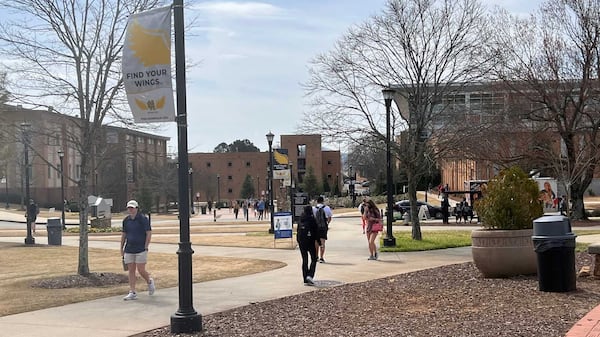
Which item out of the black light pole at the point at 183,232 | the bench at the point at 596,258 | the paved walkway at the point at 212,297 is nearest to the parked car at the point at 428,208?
the paved walkway at the point at 212,297

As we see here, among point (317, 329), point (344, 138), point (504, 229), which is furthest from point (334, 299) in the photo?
point (344, 138)

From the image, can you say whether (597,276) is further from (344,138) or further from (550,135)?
(550,135)

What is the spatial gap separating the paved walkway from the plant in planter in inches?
109

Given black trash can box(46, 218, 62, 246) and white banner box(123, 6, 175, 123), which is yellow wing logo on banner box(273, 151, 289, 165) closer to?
black trash can box(46, 218, 62, 246)

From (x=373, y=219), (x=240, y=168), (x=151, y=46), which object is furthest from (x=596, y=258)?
(x=240, y=168)

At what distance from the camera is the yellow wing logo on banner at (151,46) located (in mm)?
8445

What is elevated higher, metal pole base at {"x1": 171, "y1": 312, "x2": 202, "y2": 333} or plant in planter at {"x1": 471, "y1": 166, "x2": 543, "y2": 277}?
plant in planter at {"x1": 471, "y1": 166, "x2": 543, "y2": 277}

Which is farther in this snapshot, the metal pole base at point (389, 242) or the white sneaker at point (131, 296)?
the metal pole base at point (389, 242)

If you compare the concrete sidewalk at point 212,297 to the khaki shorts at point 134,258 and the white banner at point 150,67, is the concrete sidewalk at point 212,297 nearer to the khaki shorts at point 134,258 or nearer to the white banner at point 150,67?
the khaki shorts at point 134,258

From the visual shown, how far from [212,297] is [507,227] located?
520cm

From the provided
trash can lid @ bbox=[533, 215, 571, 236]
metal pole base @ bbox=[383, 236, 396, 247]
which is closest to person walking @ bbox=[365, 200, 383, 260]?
metal pole base @ bbox=[383, 236, 396, 247]

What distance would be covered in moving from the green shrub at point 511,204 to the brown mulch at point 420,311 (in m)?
0.99

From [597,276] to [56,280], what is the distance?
10168 millimetres

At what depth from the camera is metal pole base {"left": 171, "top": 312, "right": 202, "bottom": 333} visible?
7848mm
